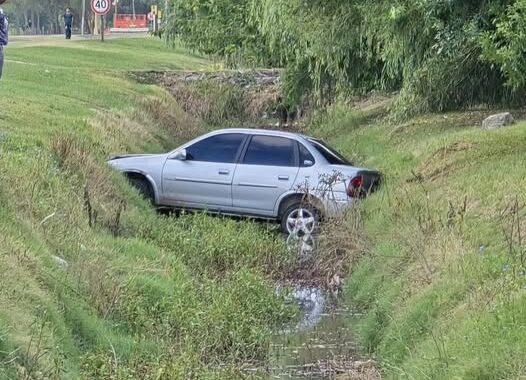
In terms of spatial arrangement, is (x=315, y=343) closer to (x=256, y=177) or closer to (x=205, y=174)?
(x=256, y=177)

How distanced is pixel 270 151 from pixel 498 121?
4.82m

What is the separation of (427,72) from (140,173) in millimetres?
5803

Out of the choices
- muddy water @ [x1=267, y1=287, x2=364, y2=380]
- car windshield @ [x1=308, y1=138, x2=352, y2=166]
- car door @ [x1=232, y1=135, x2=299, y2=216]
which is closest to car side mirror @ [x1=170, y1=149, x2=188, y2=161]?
car door @ [x1=232, y1=135, x2=299, y2=216]

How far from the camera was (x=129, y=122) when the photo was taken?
2066 cm

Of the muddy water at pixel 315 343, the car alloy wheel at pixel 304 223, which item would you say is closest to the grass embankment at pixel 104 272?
the muddy water at pixel 315 343

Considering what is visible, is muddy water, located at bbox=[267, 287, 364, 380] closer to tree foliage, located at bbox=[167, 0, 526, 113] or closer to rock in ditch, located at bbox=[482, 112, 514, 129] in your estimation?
tree foliage, located at bbox=[167, 0, 526, 113]

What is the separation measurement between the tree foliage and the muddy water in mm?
4580

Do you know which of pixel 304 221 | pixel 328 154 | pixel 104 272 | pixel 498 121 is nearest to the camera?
pixel 104 272

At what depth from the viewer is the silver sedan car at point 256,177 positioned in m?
14.1

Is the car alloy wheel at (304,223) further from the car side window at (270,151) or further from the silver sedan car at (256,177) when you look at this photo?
the car side window at (270,151)

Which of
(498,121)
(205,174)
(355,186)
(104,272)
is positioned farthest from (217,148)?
(104,272)

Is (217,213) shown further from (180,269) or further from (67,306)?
(67,306)

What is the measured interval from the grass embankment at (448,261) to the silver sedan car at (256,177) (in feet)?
2.25

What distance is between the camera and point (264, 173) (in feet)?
48.0
